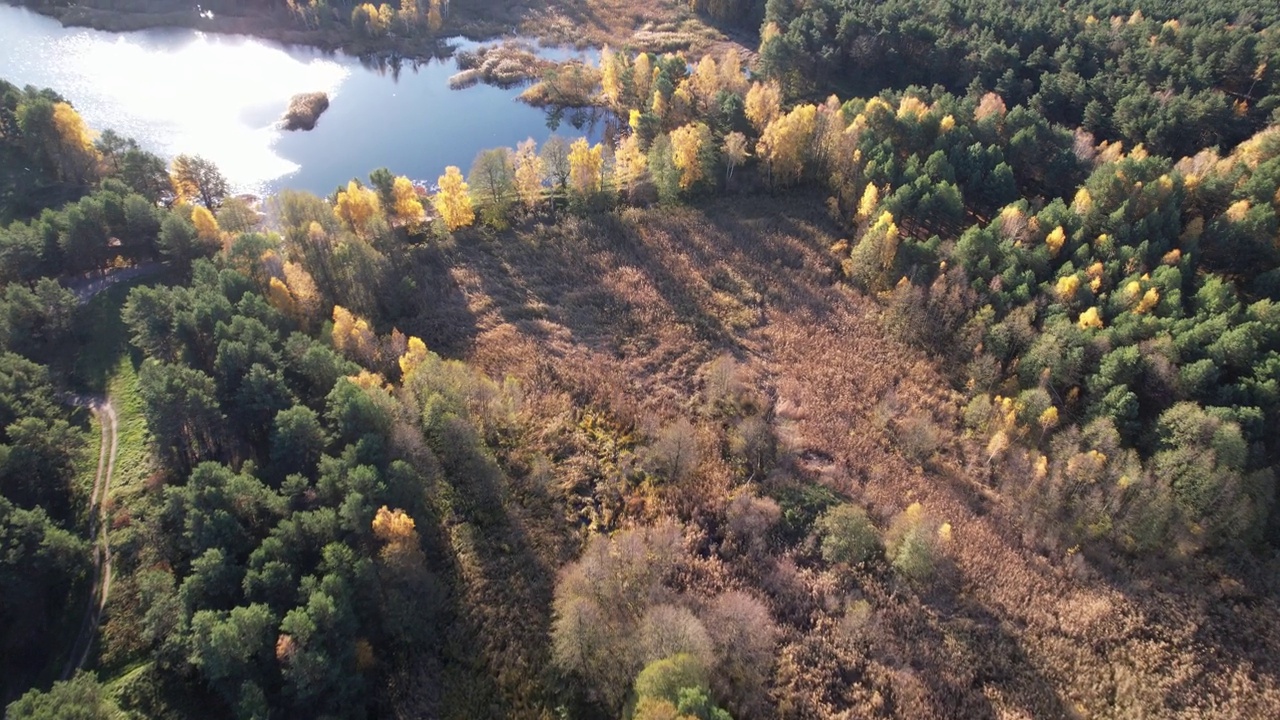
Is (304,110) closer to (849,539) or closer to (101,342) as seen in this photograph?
(101,342)

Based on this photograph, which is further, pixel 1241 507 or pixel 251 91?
pixel 251 91

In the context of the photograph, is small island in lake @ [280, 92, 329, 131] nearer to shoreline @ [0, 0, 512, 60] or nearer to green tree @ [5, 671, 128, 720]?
shoreline @ [0, 0, 512, 60]

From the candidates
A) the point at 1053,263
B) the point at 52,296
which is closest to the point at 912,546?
the point at 1053,263

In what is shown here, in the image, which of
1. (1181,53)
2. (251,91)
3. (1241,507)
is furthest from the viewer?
(251,91)

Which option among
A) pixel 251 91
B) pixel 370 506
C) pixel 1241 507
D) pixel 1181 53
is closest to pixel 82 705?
pixel 370 506

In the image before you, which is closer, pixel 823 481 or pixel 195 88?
pixel 823 481

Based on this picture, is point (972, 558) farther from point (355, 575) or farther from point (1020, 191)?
point (1020, 191)

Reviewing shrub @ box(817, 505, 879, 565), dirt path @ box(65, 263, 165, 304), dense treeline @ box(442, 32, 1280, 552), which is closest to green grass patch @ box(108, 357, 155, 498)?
dirt path @ box(65, 263, 165, 304)
